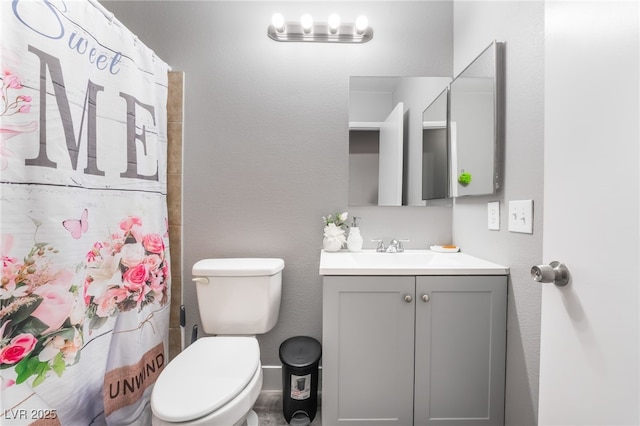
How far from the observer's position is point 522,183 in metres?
1.09

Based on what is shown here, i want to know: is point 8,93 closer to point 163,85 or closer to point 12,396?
point 163,85

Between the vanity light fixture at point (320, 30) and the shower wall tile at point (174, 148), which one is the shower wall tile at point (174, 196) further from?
the vanity light fixture at point (320, 30)

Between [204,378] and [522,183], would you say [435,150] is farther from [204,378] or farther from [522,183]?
[204,378]

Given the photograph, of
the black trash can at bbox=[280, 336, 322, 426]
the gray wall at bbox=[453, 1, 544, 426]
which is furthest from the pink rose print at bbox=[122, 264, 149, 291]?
the gray wall at bbox=[453, 1, 544, 426]

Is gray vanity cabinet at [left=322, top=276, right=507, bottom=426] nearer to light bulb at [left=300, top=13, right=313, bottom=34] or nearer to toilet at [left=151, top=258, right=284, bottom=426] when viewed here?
toilet at [left=151, top=258, right=284, bottom=426]

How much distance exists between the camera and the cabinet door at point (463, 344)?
117cm

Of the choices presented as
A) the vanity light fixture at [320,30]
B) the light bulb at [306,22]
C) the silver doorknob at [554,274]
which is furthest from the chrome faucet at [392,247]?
the light bulb at [306,22]

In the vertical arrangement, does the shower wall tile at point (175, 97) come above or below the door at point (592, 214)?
above

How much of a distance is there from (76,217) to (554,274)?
1.45m

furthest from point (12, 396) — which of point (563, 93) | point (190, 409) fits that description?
point (563, 93)

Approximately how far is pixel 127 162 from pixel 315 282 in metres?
1.13

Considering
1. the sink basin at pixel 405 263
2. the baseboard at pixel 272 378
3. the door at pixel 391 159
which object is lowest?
the baseboard at pixel 272 378

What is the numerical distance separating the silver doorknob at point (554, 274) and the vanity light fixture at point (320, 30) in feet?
4.83

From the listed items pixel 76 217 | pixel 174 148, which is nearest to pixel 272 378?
pixel 76 217
